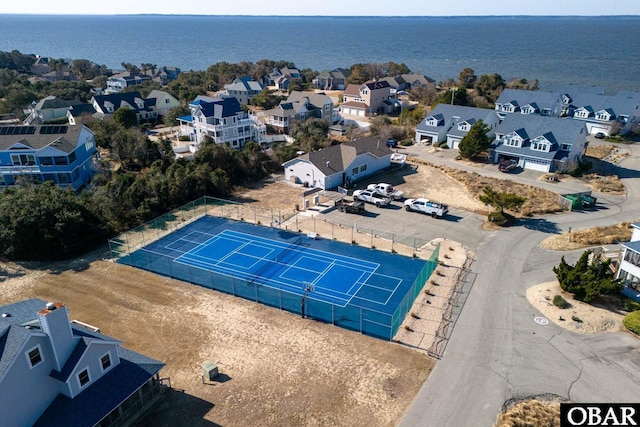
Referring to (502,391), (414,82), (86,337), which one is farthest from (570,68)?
(86,337)

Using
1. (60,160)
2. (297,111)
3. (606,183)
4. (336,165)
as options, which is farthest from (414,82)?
(60,160)

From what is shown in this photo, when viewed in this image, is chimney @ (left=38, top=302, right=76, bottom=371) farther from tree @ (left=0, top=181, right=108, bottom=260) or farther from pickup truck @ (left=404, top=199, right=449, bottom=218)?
pickup truck @ (left=404, top=199, right=449, bottom=218)

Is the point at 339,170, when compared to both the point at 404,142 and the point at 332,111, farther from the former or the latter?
the point at 332,111

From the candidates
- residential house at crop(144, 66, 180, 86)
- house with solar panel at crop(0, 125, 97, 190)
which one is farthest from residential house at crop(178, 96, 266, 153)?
residential house at crop(144, 66, 180, 86)

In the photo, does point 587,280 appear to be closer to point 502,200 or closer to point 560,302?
point 560,302

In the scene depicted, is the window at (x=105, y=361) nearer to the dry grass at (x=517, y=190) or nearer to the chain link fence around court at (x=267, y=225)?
the chain link fence around court at (x=267, y=225)

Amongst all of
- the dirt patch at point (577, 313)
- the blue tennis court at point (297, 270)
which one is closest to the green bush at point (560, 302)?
the dirt patch at point (577, 313)
